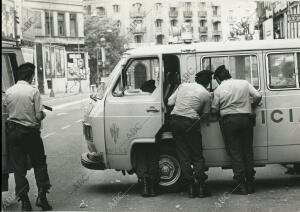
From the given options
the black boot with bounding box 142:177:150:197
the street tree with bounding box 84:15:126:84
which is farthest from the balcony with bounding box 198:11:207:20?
the black boot with bounding box 142:177:150:197

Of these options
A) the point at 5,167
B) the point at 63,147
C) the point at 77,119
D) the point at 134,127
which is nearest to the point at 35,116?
the point at 5,167

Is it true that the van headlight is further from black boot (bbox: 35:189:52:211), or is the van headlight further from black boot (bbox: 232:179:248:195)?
black boot (bbox: 232:179:248:195)

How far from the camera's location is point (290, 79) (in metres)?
8.30

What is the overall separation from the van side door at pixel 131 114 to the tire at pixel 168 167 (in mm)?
381

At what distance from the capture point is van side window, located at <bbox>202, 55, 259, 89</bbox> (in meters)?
8.34

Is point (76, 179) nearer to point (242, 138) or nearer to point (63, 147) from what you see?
point (242, 138)

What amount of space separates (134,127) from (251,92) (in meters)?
1.56

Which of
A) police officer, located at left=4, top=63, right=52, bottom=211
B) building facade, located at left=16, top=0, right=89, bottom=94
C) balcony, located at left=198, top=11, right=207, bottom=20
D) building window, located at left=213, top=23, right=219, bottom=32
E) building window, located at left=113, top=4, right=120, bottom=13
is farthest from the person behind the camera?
building facade, located at left=16, top=0, right=89, bottom=94

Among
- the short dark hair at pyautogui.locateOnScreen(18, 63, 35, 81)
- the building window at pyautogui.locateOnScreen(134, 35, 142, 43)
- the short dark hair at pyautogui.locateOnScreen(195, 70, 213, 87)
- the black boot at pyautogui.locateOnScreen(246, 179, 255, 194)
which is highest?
the building window at pyautogui.locateOnScreen(134, 35, 142, 43)

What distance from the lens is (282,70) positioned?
837 centimetres

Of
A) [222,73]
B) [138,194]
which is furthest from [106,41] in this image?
[222,73]

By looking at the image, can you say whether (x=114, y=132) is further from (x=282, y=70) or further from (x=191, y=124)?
(x=282, y=70)

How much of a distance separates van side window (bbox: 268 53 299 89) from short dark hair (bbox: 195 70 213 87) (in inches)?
33.3

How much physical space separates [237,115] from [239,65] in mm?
737
